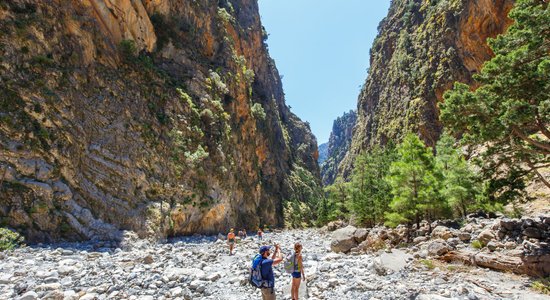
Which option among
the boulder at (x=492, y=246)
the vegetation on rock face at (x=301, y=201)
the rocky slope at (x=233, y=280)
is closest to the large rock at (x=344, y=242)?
the rocky slope at (x=233, y=280)

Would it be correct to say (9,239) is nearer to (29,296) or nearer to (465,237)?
(29,296)

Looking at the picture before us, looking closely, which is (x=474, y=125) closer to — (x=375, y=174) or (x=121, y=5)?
(x=375, y=174)

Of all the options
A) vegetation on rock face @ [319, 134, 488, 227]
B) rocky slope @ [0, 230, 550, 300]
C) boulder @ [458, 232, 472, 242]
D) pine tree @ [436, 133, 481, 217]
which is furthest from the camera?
pine tree @ [436, 133, 481, 217]

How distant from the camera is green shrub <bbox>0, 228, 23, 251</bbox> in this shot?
14.0 meters

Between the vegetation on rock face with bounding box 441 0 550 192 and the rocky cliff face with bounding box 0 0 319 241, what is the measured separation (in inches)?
832

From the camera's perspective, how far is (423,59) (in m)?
64.1

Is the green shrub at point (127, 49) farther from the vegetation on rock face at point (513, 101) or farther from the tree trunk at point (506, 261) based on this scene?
the tree trunk at point (506, 261)

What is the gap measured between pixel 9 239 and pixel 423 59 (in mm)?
70933

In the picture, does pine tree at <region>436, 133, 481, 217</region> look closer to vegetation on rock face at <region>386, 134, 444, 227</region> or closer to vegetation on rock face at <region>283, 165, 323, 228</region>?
vegetation on rock face at <region>386, 134, 444, 227</region>

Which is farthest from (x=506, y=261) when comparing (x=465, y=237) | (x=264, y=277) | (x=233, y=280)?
(x=233, y=280)

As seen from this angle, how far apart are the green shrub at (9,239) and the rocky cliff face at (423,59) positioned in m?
57.9

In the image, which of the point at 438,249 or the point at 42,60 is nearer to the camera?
the point at 438,249

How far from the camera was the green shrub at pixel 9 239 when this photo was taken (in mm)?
13984

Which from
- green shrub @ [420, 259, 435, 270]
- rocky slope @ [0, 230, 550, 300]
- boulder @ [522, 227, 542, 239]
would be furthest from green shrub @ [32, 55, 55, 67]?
boulder @ [522, 227, 542, 239]
